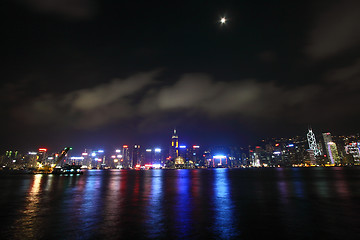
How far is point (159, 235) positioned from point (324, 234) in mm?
11571

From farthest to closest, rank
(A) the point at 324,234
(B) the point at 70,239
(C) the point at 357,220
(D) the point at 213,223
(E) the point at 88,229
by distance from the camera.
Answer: (C) the point at 357,220
(D) the point at 213,223
(E) the point at 88,229
(A) the point at 324,234
(B) the point at 70,239

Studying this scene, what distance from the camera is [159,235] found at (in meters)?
14.0

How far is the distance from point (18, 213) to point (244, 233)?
22525 millimetres

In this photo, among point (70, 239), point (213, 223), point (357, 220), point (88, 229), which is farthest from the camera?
point (357, 220)

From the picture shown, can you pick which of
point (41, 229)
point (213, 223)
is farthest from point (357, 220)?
point (41, 229)

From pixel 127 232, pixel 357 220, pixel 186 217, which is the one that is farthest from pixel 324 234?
pixel 127 232

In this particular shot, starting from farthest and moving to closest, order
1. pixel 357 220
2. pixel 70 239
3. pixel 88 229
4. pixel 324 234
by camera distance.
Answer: pixel 357 220
pixel 88 229
pixel 324 234
pixel 70 239

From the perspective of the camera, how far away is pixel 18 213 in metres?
21.1

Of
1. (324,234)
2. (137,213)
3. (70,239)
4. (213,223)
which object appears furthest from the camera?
(137,213)

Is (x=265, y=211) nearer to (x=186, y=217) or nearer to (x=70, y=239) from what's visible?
(x=186, y=217)

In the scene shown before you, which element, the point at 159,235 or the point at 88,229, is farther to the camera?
the point at 88,229

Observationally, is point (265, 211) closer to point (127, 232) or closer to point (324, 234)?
point (324, 234)

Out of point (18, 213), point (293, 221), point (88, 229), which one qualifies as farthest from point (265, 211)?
point (18, 213)

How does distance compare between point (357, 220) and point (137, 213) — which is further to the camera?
point (137, 213)
